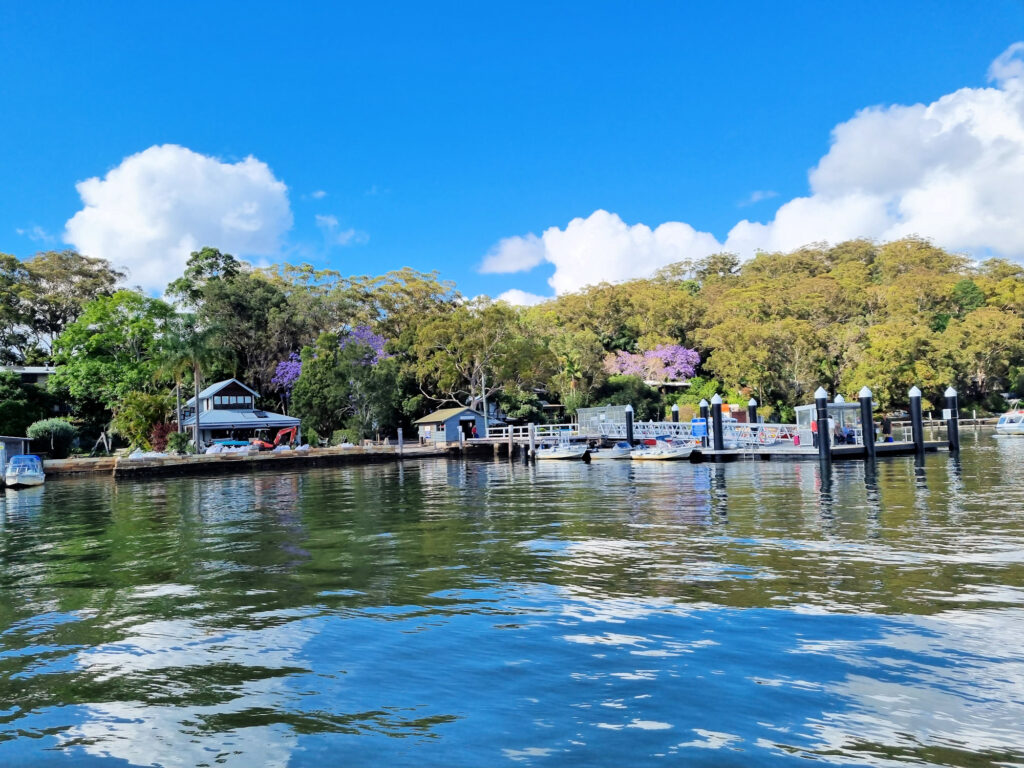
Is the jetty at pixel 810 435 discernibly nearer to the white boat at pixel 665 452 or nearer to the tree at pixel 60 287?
the white boat at pixel 665 452

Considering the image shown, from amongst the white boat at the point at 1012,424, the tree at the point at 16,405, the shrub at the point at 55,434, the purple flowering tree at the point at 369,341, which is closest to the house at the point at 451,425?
the purple flowering tree at the point at 369,341

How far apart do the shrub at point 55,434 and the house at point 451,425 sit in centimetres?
2287

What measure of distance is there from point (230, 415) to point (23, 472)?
19.0m

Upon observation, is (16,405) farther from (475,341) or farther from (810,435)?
(810,435)

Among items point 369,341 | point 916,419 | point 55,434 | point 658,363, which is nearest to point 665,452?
point 916,419

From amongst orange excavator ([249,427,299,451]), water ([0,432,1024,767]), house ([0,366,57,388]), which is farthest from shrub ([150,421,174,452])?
water ([0,432,1024,767])

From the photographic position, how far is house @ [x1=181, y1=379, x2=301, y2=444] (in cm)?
5091

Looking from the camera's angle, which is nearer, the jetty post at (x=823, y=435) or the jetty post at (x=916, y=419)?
the jetty post at (x=823, y=435)

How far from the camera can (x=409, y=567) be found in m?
10.9

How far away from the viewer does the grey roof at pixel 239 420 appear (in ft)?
165

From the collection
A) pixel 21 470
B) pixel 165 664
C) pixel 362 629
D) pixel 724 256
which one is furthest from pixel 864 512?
pixel 724 256

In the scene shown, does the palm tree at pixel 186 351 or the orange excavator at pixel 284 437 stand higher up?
the palm tree at pixel 186 351

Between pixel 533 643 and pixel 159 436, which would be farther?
pixel 159 436

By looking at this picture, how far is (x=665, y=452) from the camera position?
34938 millimetres
